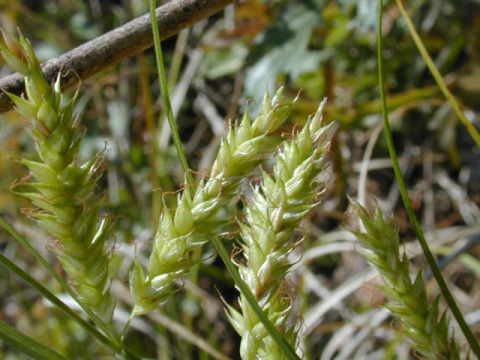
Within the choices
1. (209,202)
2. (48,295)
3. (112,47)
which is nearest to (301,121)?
(112,47)

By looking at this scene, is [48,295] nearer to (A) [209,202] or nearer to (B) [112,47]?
(A) [209,202]

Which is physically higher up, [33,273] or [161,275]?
[33,273]

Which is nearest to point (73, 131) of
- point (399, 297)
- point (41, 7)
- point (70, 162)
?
point (70, 162)

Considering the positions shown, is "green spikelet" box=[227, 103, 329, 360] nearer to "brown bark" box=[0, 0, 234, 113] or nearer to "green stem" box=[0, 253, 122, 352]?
"green stem" box=[0, 253, 122, 352]

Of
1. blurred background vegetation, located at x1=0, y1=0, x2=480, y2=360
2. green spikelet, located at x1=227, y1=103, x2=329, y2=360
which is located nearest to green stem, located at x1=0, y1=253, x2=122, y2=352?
green spikelet, located at x1=227, y1=103, x2=329, y2=360

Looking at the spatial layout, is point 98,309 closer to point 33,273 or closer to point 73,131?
point 73,131

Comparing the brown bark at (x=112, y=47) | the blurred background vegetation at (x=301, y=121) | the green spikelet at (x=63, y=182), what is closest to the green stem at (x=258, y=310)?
the green spikelet at (x=63, y=182)
